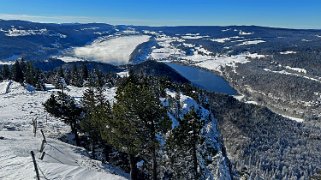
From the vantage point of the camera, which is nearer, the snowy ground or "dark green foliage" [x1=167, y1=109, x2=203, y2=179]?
the snowy ground

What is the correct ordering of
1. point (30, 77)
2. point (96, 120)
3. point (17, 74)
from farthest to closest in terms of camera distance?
point (17, 74) → point (30, 77) → point (96, 120)

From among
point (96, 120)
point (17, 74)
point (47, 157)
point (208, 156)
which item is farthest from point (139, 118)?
point (17, 74)

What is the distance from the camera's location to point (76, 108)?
6097 centimetres

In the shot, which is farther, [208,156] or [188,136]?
[208,156]

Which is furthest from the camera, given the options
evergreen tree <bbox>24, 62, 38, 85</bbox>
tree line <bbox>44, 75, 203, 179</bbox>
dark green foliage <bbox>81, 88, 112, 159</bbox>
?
evergreen tree <bbox>24, 62, 38, 85</bbox>

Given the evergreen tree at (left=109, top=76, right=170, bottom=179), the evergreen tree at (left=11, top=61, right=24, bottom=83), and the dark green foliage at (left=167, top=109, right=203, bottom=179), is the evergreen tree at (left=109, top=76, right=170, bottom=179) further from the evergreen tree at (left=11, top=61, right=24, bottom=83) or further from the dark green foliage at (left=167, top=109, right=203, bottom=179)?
the evergreen tree at (left=11, top=61, right=24, bottom=83)

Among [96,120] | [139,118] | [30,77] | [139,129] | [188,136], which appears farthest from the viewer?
[30,77]

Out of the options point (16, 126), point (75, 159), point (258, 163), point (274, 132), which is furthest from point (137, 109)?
point (274, 132)

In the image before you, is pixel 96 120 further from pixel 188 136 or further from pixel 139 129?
pixel 188 136

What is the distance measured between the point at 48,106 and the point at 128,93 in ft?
90.0

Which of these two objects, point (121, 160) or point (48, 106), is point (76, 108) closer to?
point (48, 106)

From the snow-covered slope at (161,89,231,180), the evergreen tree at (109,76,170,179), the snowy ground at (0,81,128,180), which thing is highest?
the evergreen tree at (109,76,170,179)

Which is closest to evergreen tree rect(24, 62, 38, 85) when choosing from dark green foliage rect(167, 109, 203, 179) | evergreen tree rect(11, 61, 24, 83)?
evergreen tree rect(11, 61, 24, 83)

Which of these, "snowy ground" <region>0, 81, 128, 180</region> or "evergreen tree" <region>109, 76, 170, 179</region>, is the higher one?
"evergreen tree" <region>109, 76, 170, 179</region>
